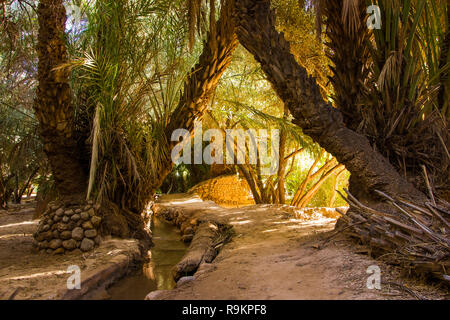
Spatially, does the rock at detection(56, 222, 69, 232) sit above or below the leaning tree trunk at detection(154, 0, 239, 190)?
below

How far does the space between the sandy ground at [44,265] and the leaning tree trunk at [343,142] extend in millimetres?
2651

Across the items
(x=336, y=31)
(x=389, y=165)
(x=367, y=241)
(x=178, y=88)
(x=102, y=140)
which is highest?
(x=336, y=31)

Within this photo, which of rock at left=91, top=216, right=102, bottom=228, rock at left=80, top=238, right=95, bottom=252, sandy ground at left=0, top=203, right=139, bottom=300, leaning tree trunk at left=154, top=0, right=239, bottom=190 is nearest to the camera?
sandy ground at left=0, top=203, right=139, bottom=300

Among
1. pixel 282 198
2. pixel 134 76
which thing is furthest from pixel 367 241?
pixel 282 198

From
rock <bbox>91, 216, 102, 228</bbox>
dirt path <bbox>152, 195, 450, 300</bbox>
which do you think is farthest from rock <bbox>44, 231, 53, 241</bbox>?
Answer: dirt path <bbox>152, 195, 450, 300</bbox>

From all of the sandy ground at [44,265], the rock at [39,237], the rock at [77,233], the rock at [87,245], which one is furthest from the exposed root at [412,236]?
the rock at [39,237]

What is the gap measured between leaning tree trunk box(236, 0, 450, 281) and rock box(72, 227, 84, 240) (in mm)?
3230

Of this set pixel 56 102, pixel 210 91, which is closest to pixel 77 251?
pixel 56 102

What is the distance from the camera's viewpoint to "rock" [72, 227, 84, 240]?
4.71 metres

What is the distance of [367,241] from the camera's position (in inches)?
130

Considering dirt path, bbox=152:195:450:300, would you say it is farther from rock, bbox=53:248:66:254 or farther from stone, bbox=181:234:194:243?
rock, bbox=53:248:66:254

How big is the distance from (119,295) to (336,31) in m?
4.19
